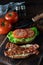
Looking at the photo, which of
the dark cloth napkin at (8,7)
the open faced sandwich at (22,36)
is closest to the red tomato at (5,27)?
the open faced sandwich at (22,36)

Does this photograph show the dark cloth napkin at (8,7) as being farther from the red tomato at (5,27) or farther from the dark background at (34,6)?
the red tomato at (5,27)

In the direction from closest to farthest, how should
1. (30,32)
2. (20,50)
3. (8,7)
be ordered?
(20,50), (30,32), (8,7)

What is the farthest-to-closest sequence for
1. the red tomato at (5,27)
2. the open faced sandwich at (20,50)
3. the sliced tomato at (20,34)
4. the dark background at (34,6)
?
the dark background at (34,6), the red tomato at (5,27), the sliced tomato at (20,34), the open faced sandwich at (20,50)

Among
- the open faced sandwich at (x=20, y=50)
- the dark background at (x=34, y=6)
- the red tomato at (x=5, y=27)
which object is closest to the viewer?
the open faced sandwich at (x=20, y=50)

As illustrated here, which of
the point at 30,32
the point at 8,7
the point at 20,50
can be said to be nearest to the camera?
the point at 20,50

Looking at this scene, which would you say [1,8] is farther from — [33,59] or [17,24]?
[33,59]

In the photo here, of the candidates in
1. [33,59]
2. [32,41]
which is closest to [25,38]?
[32,41]


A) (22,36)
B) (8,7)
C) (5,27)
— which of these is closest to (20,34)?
(22,36)

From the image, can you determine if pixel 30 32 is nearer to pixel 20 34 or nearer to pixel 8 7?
pixel 20 34

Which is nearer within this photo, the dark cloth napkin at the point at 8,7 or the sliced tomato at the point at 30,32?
the sliced tomato at the point at 30,32

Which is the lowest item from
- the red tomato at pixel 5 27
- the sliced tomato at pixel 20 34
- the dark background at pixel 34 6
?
the dark background at pixel 34 6

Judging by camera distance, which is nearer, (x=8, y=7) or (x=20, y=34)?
(x=20, y=34)
